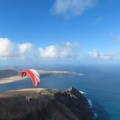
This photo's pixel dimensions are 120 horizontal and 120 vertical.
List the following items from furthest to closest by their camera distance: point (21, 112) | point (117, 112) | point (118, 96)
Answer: point (118, 96)
point (117, 112)
point (21, 112)

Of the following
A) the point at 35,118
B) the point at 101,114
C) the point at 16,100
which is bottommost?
the point at 101,114

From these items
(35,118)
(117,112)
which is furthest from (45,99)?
(117,112)

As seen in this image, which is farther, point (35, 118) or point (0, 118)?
point (35, 118)

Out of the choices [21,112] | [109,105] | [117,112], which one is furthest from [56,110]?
[109,105]

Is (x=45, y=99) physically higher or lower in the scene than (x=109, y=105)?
higher

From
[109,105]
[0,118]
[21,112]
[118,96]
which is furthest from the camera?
[118,96]

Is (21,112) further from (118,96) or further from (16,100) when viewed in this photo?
(118,96)

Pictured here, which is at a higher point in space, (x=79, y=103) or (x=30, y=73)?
(x=30, y=73)

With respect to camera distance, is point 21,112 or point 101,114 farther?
point 101,114

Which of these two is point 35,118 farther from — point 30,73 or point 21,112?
point 30,73

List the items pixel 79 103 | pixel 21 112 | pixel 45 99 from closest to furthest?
pixel 21 112 → pixel 45 99 → pixel 79 103
